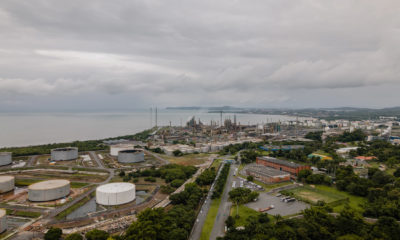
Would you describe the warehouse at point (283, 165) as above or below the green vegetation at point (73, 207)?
above

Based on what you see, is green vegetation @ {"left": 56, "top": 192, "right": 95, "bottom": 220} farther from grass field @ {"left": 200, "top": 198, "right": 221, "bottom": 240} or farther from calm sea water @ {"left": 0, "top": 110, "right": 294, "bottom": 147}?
calm sea water @ {"left": 0, "top": 110, "right": 294, "bottom": 147}

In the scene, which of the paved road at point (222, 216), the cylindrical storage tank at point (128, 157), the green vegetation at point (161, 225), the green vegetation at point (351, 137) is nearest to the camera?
the green vegetation at point (161, 225)

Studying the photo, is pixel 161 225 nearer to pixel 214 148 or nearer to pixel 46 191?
pixel 46 191

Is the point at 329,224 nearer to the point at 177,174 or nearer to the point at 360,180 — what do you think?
the point at 360,180

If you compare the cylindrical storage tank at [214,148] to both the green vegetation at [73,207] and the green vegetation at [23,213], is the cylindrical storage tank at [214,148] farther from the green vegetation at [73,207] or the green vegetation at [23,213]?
the green vegetation at [23,213]

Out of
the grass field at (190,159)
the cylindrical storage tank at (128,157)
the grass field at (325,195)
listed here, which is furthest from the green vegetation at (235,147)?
the grass field at (325,195)

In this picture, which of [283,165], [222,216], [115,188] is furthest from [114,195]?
[283,165]

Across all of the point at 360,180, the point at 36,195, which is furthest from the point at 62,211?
the point at 360,180
